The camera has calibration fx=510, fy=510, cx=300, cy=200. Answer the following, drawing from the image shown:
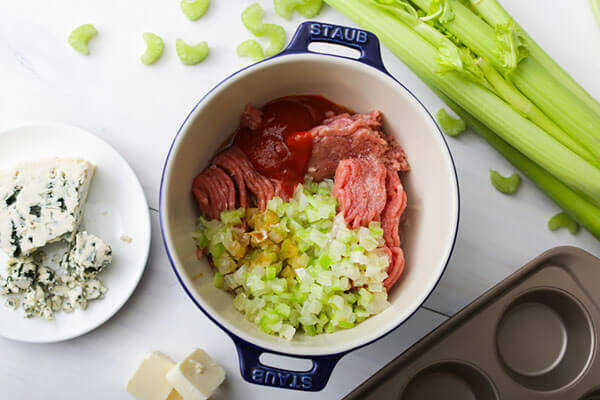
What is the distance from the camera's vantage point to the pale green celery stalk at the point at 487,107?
162cm

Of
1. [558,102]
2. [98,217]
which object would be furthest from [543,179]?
[98,217]

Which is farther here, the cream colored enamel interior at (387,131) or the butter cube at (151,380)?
the butter cube at (151,380)

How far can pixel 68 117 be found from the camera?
181 centimetres

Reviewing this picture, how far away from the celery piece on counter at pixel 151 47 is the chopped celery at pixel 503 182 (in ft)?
4.10

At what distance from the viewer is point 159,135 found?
1.80 meters

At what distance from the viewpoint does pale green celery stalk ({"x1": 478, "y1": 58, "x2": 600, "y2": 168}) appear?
1.63 metres

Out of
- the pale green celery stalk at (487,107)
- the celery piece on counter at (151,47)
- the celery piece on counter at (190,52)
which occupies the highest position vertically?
the pale green celery stalk at (487,107)

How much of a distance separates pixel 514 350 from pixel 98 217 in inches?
59.0

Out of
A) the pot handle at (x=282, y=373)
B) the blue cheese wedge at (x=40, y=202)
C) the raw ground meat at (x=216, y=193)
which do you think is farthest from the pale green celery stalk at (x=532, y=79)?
the blue cheese wedge at (x=40, y=202)

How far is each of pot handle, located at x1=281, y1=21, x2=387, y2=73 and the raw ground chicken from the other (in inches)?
8.0

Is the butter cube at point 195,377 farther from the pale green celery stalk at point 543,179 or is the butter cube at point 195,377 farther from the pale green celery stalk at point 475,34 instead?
the pale green celery stalk at point 475,34

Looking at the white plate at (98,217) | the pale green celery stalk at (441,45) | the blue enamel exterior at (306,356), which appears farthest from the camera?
the white plate at (98,217)

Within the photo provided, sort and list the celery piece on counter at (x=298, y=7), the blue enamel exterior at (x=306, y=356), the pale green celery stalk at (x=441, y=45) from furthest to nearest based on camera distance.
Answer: the celery piece on counter at (x=298, y=7) < the pale green celery stalk at (x=441, y=45) < the blue enamel exterior at (x=306, y=356)

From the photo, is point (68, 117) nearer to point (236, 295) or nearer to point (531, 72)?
point (236, 295)
